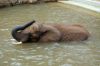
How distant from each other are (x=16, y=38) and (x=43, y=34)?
2.31 ft

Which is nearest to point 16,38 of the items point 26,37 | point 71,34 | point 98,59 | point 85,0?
point 26,37

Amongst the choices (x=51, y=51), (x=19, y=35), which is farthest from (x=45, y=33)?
(x=51, y=51)

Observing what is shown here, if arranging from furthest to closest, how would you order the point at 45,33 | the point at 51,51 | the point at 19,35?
the point at 45,33 → the point at 19,35 → the point at 51,51

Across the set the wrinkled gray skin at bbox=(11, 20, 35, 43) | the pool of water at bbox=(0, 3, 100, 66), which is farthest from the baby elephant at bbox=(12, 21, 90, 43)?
the pool of water at bbox=(0, 3, 100, 66)

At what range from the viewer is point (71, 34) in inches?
391

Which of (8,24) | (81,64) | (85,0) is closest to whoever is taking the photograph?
(81,64)

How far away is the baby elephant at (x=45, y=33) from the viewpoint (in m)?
9.75

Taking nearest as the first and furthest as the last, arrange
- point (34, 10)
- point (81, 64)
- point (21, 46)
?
point (81, 64), point (21, 46), point (34, 10)

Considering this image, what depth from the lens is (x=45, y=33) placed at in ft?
32.4

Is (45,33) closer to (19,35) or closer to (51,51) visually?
(19,35)

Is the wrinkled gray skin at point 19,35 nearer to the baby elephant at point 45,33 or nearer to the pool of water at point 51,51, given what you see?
the baby elephant at point 45,33

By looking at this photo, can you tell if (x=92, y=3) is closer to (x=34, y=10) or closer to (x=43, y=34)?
(x=34, y=10)

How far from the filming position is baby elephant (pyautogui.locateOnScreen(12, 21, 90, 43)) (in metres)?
9.75

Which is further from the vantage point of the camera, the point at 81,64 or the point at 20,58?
the point at 20,58
